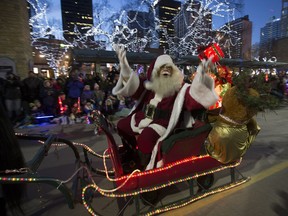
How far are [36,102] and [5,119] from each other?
6.36 metres

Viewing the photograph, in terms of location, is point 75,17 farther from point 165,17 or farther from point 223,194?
point 223,194

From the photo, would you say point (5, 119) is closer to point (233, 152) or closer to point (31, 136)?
point (31, 136)

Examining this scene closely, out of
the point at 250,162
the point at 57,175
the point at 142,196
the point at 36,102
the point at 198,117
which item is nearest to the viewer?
the point at 142,196

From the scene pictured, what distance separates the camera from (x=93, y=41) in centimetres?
2209

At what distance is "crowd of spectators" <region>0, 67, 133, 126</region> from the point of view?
23.2 ft

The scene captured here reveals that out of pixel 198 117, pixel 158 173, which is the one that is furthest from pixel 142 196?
pixel 198 117

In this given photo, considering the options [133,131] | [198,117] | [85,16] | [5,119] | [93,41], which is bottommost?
[133,131]

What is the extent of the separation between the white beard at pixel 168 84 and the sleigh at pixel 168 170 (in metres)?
0.48

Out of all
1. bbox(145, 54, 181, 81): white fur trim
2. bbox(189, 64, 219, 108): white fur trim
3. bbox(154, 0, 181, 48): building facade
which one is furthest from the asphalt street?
bbox(154, 0, 181, 48): building facade

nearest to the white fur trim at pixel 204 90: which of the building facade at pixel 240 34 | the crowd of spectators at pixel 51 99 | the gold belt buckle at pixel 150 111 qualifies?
the gold belt buckle at pixel 150 111

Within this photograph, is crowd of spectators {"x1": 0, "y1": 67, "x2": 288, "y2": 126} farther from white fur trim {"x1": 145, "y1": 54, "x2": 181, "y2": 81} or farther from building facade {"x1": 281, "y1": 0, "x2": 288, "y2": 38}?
building facade {"x1": 281, "y1": 0, "x2": 288, "y2": 38}

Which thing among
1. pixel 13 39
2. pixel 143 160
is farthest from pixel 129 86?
pixel 13 39

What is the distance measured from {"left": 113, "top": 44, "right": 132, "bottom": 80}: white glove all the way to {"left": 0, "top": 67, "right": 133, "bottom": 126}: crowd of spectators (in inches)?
190

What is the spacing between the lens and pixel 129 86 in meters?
3.08
